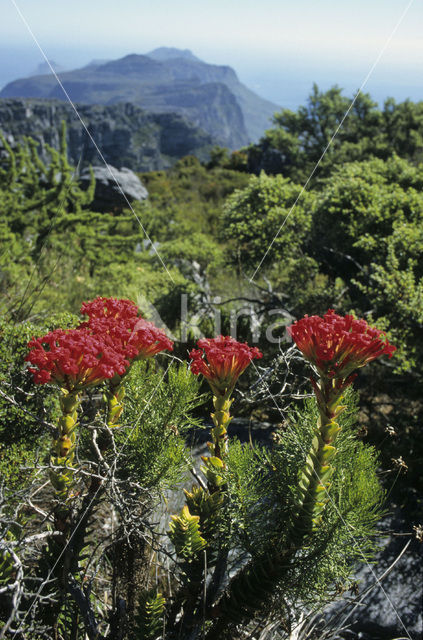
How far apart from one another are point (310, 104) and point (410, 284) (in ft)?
88.8

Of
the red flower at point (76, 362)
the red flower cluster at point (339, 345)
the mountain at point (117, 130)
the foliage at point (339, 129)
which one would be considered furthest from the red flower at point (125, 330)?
the mountain at point (117, 130)

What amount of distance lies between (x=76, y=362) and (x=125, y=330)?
10.3 inches

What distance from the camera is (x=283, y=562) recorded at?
149cm

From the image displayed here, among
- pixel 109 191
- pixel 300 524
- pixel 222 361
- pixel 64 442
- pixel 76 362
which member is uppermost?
pixel 222 361

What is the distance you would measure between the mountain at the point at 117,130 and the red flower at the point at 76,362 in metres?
80.2

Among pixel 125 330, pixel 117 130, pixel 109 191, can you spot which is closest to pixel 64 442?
pixel 125 330

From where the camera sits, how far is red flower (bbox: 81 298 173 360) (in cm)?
160

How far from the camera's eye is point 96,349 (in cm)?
139

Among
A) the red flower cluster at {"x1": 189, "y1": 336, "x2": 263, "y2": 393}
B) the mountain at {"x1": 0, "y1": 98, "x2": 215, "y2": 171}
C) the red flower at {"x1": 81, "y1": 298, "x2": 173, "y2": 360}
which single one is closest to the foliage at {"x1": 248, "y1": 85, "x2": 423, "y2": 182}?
the red flower at {"x1": 81, "y1": 298, "x2": 173, "y2": 360}

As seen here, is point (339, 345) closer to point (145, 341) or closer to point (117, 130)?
point (145, 341)

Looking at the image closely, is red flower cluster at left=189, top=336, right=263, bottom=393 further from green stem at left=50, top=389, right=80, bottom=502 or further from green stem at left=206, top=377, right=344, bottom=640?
green stem at left=50, top=389, right=80, bottom=502

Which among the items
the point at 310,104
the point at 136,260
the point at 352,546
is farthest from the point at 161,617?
the point at 310,104

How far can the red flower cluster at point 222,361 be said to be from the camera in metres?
1.51

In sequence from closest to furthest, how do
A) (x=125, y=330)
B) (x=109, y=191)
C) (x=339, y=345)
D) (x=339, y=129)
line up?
(x=339, y=345) → (x=125, y=330) → (x=339, y=129) → (x=109, y=191)
